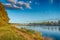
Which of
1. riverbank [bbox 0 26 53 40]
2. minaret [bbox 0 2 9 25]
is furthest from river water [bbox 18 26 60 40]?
minaret [bbox 0 2 9 25]

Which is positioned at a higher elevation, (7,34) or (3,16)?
(3,16)

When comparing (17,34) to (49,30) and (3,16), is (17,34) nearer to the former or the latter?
(3,16)

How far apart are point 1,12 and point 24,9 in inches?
Result: 13.3

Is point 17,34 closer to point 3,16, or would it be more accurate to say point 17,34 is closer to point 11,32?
point 11,32

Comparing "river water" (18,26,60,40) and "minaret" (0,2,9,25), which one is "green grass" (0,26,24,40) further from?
"river water" (18,26,60,40)

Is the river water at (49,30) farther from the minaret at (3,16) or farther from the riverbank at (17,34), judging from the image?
the minaret at (3,16)

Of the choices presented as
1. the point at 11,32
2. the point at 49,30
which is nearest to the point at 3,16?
the point at 11,32

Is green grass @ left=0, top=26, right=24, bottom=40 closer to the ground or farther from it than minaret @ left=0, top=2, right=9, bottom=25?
closer to the ground

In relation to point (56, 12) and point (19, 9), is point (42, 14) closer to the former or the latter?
point (56, 12)

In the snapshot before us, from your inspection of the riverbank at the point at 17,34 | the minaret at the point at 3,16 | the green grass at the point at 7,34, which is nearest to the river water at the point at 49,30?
the riverbank at the point at 17,34

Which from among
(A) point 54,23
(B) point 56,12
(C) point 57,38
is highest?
(B) point 56,12

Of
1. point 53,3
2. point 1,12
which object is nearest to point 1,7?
point 1,12

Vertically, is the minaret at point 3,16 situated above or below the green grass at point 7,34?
above

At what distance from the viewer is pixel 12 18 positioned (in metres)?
2.27
